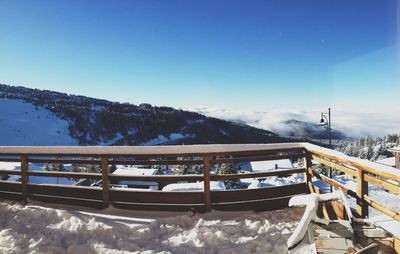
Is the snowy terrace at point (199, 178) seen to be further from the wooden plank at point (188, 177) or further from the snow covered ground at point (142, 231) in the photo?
the snow covered ground at point (142, 231)

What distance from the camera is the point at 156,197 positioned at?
5383 mm

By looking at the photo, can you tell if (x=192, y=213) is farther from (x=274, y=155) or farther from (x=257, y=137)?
(x=257, y=137)

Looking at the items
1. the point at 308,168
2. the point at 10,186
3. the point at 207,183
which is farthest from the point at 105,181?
the point at 308,168

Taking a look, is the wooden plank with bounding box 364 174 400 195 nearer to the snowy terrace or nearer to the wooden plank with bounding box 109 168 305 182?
the snowy terrace

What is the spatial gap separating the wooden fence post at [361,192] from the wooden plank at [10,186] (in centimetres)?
582

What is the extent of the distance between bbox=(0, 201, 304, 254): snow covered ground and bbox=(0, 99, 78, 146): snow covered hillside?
123075 mm

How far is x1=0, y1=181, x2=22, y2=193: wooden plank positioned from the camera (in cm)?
631

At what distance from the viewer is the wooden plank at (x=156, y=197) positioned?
209 inches

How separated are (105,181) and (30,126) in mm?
137722

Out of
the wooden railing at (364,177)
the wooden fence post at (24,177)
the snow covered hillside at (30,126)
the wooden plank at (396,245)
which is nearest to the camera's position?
the wooden plank at (396,245)

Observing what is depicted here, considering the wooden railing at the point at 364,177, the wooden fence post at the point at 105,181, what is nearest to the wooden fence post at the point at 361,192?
the wooden railing at the point at 364,177

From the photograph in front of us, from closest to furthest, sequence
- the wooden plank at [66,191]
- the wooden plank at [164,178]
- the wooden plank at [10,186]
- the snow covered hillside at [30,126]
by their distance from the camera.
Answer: the wooden plank at [164,178], the wooden plank at [66,191], the wooden plank at [10,186], the snow covered hillside at [30,126]

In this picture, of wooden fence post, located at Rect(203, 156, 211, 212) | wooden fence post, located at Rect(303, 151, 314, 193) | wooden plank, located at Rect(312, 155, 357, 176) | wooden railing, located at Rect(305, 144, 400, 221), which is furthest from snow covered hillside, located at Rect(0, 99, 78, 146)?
wooden railing, located at Rect(305, 144, 400, 221)

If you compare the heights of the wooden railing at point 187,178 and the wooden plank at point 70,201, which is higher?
the wooden railing at point 187,178
